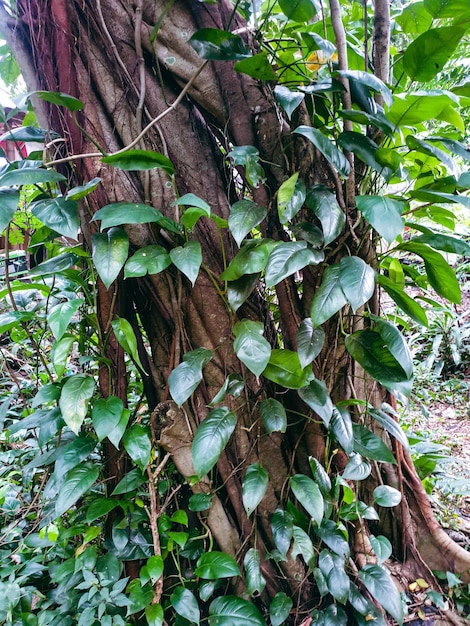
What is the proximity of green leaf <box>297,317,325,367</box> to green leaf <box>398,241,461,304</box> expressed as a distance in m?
0.31

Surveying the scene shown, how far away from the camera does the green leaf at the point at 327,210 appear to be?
82 cm

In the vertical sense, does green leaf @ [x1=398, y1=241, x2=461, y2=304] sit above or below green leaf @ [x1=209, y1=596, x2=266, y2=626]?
above

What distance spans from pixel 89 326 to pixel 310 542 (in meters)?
0.81

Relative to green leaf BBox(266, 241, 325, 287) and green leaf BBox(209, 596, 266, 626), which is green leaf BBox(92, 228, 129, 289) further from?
green leaf BBox(209, 596, 266, 626)

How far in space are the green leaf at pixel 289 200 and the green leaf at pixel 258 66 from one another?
25 cm

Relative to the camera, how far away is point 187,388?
0.82 m

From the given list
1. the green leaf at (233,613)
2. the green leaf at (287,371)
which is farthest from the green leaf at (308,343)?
the green leaf at (233,613)

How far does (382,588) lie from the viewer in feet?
2.98

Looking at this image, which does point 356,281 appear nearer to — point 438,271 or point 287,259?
point 287,259

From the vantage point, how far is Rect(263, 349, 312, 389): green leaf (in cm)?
85

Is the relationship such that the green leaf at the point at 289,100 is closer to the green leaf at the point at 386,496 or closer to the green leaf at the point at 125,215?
the green leaf at the point at 125,215

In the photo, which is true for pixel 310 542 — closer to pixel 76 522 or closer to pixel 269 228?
pixel 76 522

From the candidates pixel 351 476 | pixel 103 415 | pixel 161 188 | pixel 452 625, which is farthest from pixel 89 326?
pixel 452 625

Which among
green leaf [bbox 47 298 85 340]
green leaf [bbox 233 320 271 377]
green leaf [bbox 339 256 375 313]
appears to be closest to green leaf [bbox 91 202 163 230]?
green leaf [bbox 47 298 85 340]
